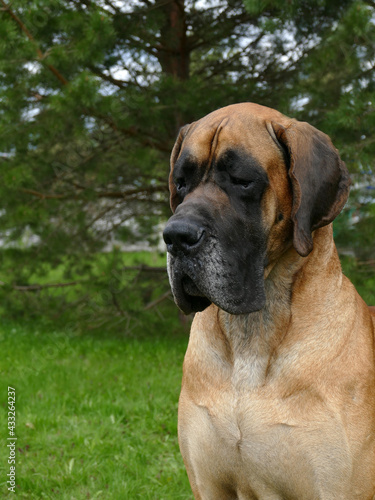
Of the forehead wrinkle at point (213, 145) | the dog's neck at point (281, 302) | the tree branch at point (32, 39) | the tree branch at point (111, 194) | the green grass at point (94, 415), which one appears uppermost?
the tree branch at point (32, 39)

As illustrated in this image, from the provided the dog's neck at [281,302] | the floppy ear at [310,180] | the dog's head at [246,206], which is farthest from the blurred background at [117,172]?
the floppy ear at [310,180]

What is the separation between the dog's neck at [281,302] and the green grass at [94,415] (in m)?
1.62

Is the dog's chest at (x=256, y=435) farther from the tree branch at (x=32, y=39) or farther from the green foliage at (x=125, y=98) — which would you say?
the tree branch at (x=32, y=39)

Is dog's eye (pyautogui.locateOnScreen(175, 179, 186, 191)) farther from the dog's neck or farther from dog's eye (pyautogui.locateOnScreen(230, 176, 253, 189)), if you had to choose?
the dog's neck

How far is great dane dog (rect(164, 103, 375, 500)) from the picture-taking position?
2311 millimetres

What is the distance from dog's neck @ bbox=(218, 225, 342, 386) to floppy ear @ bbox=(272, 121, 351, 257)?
0.53 ft

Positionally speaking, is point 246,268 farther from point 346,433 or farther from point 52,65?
point 52,65

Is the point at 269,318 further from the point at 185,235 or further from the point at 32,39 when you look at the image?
the point at 32,39

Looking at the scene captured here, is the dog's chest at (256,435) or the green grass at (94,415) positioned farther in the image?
the green grass at (94,415)

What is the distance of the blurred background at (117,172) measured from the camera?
4848 mm


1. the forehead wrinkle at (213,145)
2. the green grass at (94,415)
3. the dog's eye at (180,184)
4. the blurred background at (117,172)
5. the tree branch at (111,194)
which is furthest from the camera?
the tree branch at (111,194)

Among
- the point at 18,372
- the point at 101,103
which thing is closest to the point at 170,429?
the point at 18,372

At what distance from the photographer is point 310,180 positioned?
7.77ft

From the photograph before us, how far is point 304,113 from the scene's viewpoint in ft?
20.3
